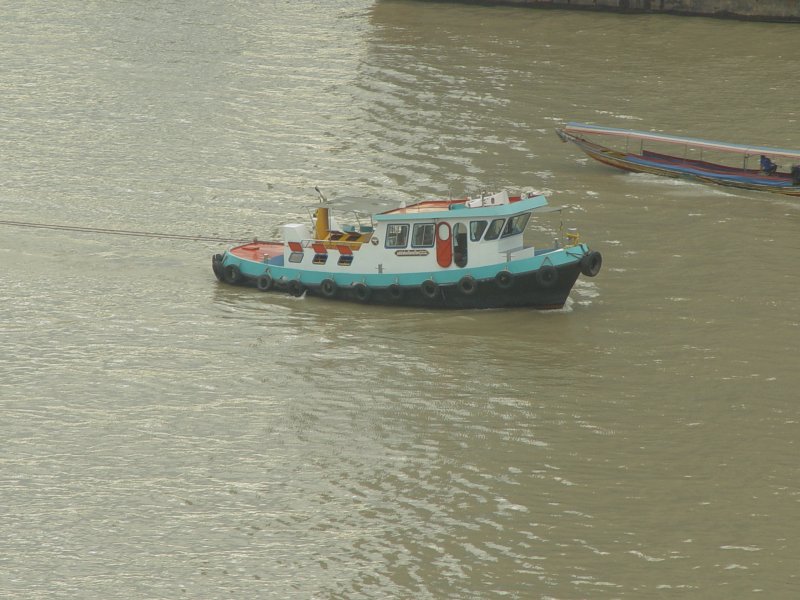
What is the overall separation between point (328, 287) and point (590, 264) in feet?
18.9

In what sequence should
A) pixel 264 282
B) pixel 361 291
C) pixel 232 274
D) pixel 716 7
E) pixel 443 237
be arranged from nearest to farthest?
pixel 443 237
pixel 361 291
pixel 264 282
pixel 232 274
pixel 716 7

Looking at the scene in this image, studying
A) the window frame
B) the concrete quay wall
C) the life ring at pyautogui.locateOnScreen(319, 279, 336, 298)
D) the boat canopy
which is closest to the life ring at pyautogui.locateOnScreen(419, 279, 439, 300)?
the window frame

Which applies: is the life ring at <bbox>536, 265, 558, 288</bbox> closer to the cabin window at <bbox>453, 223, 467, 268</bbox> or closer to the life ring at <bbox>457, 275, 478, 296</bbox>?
the life ring at <bbox>457, 275, 478, 296</bbox>

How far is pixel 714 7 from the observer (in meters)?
56.9

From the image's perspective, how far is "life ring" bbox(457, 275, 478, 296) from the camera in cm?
2938

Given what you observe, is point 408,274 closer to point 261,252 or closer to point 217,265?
point 261,252

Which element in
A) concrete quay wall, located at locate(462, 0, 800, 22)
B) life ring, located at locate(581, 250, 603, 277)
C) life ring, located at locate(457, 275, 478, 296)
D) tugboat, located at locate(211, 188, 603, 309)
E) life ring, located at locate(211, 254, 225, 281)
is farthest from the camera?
concrete quay wall, located at locate(462, 0, 800, 22)

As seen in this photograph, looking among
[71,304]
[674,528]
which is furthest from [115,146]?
[674,528]

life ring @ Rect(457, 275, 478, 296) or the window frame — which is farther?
the window frame

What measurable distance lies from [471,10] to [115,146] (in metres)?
22.7

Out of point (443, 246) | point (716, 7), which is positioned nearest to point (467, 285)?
point (443, 246)

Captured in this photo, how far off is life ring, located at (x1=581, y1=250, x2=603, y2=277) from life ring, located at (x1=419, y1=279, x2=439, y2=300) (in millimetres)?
3119

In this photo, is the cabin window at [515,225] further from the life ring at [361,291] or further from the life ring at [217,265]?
the life ring at [217,265]

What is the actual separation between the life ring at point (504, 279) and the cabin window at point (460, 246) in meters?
0.80
